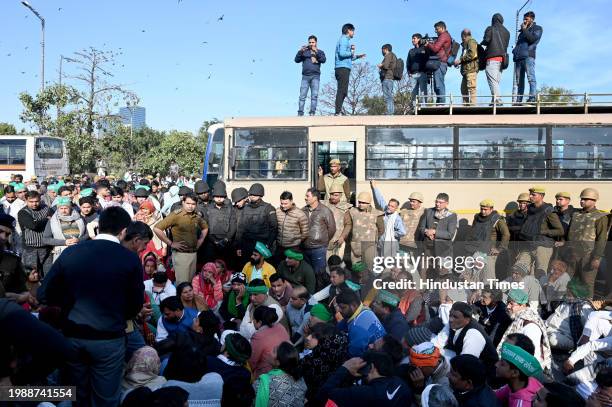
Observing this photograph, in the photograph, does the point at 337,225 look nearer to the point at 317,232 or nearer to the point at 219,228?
the point at 317,232

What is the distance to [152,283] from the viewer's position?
7.35m

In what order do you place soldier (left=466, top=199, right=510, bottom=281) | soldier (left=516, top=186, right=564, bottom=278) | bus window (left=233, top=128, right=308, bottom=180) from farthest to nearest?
bus window (left=233, top=128, right=308, bottom=180) → soldier (left=466, top=199, right=510, bottom=281) → soldier (left=516, top=186, right=564, bottom=278)

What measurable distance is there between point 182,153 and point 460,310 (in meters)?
28.8

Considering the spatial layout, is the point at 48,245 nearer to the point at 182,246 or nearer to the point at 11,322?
the point at 182,246

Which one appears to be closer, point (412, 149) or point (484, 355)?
point (484, 355)

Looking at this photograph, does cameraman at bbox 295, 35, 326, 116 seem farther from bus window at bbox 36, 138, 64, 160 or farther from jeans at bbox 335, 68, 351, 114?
bus window at bbox 36, 138, 64, 160

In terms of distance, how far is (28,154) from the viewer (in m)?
29.0

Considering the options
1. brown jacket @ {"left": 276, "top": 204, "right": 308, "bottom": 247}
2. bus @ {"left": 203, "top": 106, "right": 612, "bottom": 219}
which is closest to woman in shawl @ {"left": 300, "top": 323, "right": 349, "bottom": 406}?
brown jacket @ {"left": 276, "top": 204, "right": 308, "bottom": 247}

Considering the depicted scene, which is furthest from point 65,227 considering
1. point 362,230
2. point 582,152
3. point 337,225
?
point 582,152

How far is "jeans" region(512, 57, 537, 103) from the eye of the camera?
13.0 metres

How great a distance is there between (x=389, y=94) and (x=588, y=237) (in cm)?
611

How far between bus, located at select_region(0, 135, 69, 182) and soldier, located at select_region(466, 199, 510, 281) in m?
25.0

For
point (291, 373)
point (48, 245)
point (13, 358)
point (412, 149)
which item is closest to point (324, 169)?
point (412, 149)

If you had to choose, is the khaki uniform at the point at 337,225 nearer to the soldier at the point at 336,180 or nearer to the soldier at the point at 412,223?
the soldier at the point at 336,180
